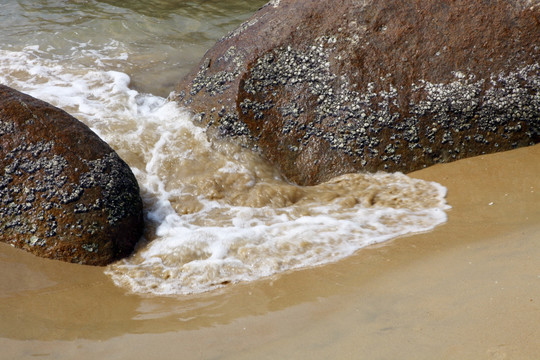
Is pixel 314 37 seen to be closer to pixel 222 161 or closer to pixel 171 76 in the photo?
pixel 222 161

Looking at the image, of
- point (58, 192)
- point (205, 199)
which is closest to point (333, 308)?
point (205, 199)

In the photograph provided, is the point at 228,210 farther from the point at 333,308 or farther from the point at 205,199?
the point at 333,308

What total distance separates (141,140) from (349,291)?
2.45 m

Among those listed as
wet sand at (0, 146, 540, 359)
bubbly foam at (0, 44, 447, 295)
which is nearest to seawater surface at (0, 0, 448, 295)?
bubbly foam at (0, 44, 447, 295)

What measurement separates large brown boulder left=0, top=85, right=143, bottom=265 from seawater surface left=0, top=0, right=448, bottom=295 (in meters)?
0.18

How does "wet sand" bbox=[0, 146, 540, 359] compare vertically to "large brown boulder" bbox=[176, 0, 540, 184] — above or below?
below

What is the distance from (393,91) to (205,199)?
161cm

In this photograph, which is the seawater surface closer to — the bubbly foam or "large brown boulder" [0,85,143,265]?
the bubbly foam

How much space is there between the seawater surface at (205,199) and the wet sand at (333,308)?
0.18 m

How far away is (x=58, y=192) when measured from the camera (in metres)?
3.33

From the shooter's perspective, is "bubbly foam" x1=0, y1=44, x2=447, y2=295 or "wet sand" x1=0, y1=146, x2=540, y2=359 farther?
"bubbly foam" x1=0, y1=44, x2=447, y2=295

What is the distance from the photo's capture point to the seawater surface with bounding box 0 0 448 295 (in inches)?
127

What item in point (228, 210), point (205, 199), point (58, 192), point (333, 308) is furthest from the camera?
point (205, 199)

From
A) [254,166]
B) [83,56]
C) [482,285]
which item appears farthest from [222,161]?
[83,56]
